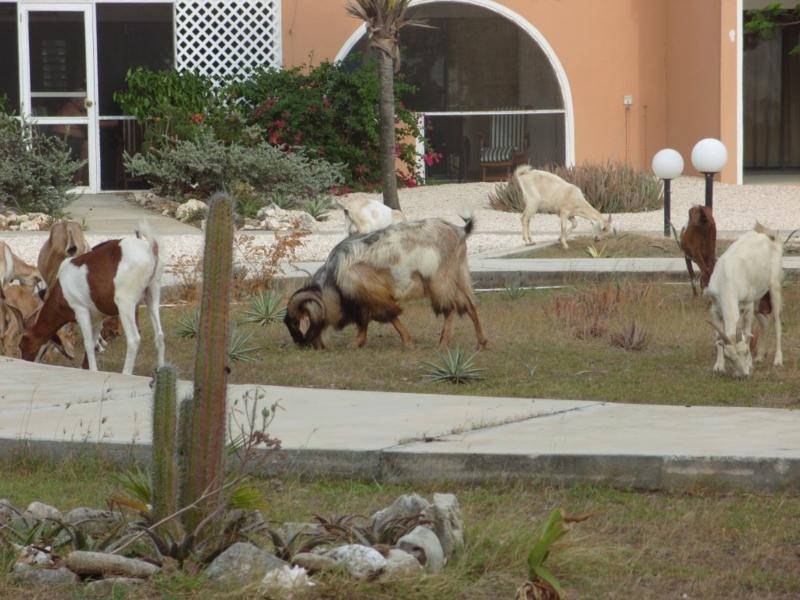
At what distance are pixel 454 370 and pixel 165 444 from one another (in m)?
4.12

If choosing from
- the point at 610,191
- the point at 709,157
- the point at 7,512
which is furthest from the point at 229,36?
the point at 7,512

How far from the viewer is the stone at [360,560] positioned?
461 centimetres

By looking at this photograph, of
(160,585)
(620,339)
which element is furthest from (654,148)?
(160,585)

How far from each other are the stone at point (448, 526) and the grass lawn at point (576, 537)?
2.0 inches

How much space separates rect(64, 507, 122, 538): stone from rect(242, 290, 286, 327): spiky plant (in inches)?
246

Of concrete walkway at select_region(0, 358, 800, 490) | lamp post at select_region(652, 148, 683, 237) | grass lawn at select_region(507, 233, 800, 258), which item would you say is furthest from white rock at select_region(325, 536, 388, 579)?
lamp post at select_region(652, 148, 683, 237)

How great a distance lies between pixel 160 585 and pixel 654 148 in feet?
74.7

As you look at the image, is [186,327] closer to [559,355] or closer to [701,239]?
[559,355]

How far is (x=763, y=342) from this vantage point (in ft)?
30.6

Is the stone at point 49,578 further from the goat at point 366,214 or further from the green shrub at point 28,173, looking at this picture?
the green shrub at point 28,173

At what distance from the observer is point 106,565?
4.68 m

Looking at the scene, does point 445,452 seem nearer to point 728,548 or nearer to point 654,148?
point 728,548

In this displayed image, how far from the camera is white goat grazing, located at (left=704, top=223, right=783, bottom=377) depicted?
27.9 feet

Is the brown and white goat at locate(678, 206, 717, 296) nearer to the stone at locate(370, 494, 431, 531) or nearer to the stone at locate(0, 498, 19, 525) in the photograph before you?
the stone at locate(370, 494, 431, 531)
